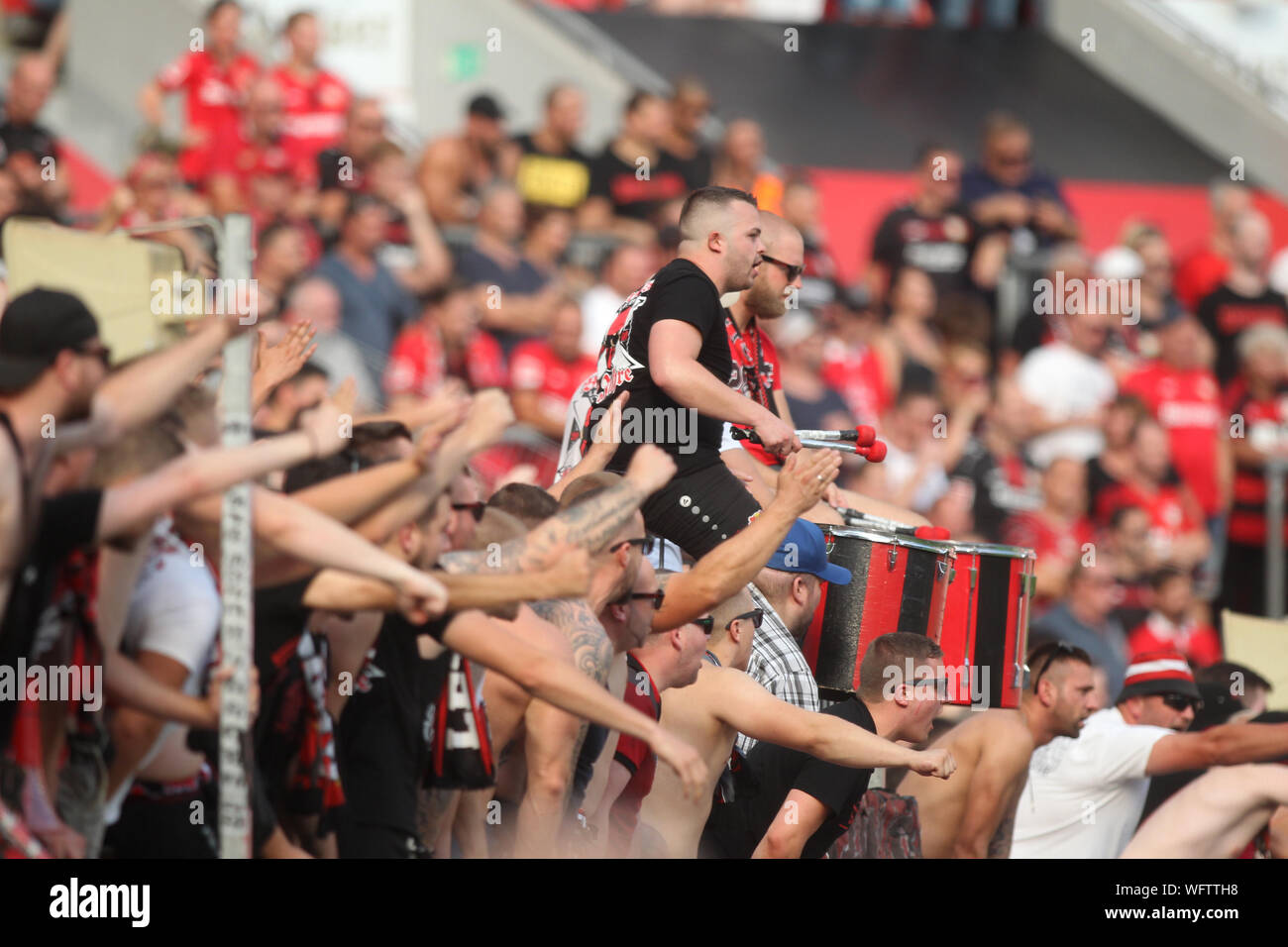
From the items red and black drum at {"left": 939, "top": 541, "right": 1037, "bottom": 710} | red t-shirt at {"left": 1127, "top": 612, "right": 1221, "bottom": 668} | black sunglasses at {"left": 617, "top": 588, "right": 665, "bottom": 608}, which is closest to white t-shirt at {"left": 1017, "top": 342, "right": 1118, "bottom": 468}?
red t-shirt at {"left": 1127, "top": 612, "right": 1221, "bottom": 668}

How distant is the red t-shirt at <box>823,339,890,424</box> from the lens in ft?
40.1

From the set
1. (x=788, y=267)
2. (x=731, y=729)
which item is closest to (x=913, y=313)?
(x=788, y=267)

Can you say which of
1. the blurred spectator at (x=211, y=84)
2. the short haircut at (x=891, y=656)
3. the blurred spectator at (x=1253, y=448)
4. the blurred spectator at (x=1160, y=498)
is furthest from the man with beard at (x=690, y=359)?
the blurred spectator at (x=1253, y=448)

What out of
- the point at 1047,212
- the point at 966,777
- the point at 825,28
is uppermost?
the point at 825,28

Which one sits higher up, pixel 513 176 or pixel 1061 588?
pixel 513 176

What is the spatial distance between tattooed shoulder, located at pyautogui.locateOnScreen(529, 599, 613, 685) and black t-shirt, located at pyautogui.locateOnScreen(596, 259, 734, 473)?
41.3 inches

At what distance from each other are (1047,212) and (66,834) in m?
10.5

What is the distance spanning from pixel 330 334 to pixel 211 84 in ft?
7.83

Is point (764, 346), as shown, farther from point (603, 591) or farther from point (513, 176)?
point (513, 176)

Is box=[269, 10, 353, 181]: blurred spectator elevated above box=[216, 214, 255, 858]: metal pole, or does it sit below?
above

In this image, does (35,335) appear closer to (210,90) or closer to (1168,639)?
(210,90)

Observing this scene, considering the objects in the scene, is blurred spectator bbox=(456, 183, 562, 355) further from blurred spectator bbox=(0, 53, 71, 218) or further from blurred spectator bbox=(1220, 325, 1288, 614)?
blurred spectator bbox=(1220, 325, 1288, 614)

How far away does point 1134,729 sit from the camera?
775cm
